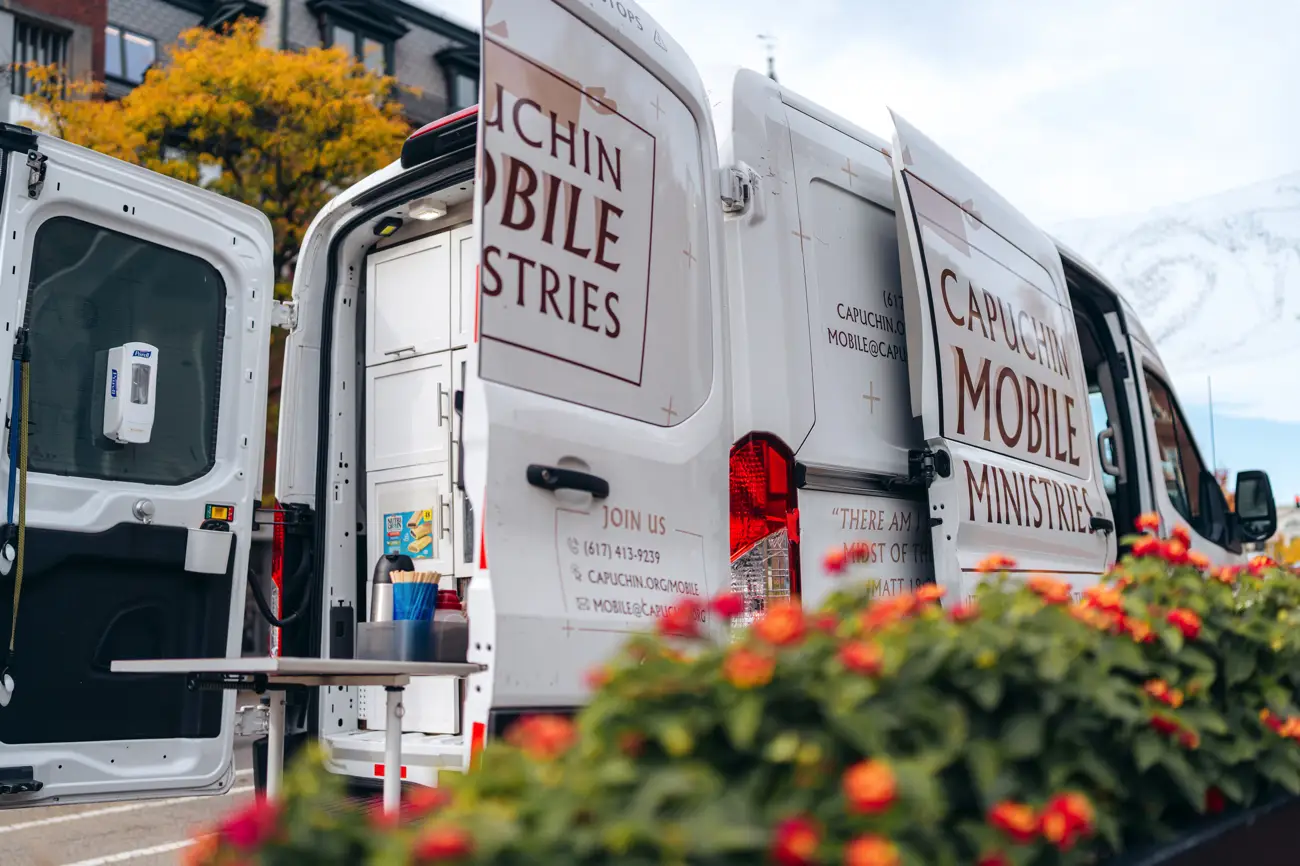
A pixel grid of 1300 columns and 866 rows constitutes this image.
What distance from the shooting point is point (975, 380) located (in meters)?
4.49

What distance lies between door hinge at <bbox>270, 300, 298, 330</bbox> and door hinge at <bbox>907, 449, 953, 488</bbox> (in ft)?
7.22

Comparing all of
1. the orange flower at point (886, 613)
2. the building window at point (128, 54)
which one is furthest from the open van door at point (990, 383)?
the building window at point (128, 54)

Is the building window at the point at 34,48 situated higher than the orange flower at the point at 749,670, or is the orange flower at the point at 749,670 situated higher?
the building window at the point at 34,48

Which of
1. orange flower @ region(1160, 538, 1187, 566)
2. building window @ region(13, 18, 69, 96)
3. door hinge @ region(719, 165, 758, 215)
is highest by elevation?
building window @ region(13, 18, 69, 96)

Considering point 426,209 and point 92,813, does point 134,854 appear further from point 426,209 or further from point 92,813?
point 426,209

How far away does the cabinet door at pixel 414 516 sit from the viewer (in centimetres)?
453

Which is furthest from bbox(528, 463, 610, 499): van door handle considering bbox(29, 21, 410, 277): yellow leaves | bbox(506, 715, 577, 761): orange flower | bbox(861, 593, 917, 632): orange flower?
bbox(29, 21, 410, 277): yellow leaves

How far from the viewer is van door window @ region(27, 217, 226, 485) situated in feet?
13.5

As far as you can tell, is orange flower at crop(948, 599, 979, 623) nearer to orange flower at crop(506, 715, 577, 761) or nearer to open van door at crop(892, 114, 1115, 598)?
orange flower at crop(506, 715, 577, 761)

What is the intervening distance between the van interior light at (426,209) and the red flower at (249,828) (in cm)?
322

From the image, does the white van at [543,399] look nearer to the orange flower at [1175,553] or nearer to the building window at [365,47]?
the orange flower at [1175,553]

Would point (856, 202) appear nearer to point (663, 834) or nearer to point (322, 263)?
point (322, 263)

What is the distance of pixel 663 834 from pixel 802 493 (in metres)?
2.55

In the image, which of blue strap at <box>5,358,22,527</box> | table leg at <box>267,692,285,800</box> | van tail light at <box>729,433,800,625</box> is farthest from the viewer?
blue strap at <box>5,358,22,527</box>
